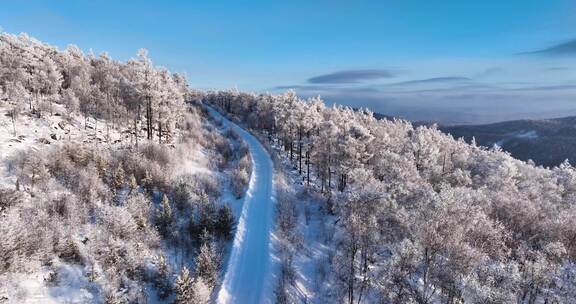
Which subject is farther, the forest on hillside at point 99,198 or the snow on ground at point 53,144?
the forest on hillside at point 99,198

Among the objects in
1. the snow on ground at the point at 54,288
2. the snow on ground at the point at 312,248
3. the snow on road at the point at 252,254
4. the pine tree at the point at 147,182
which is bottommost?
the snow on ground at the point at 312,248

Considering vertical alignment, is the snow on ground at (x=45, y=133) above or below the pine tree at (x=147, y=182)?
above

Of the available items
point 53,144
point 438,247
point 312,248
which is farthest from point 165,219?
point 438,247

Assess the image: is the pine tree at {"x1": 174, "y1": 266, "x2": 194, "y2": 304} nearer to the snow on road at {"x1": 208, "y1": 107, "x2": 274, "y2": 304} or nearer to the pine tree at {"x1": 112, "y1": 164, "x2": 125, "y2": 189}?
the snow on road at {"x1": 208, "y1": 107, "x2": 274, "y2": 304}

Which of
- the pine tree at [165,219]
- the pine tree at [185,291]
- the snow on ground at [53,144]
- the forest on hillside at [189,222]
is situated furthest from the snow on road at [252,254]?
the pine tree at [165,219]

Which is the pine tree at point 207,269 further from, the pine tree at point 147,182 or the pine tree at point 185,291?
the pine tree at point 147,182

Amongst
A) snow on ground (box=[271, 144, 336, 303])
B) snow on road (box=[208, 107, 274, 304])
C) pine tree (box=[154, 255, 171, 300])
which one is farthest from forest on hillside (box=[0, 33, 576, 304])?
snow on road (box=[208, 107, 274, 304])

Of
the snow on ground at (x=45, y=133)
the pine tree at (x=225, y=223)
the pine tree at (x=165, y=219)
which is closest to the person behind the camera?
the pine tree at (x=165, y=219)

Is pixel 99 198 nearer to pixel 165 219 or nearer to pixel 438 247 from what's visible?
pixel 165 219
